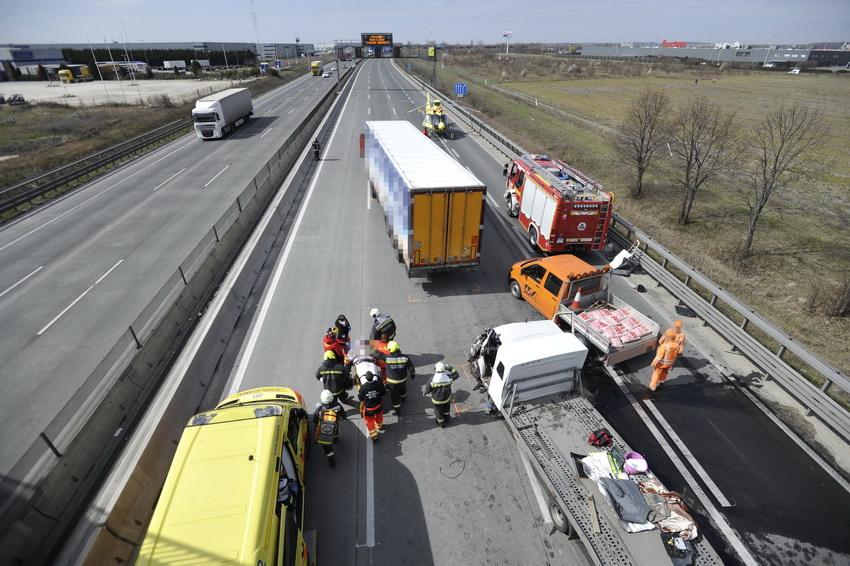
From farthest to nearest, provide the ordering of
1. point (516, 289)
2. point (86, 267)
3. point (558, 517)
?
point (86, 267) → point (516, 289) → point (558, 517)

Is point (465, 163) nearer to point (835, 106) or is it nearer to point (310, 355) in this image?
point (310, 355)

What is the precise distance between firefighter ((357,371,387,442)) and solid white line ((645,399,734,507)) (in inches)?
238

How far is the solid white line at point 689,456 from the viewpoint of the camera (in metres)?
7.26

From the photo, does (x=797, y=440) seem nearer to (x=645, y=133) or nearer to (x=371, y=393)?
(x=371, y=393)

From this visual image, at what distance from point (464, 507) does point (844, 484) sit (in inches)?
275

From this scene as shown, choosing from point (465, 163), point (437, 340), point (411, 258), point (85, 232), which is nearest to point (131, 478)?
point (437, 340)

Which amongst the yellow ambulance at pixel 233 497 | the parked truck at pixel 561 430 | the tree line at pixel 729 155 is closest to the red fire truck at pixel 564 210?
the parked truck at pixel 561 430

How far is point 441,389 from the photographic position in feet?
26.5

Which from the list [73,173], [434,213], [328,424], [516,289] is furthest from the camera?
[73,173]

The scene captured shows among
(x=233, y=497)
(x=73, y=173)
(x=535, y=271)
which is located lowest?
(x=73, y=173)

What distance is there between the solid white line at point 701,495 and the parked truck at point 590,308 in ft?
3.96

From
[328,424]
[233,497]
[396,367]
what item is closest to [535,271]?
[396,367]

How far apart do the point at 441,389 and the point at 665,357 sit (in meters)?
5.12

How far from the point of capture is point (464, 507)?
7102mm
